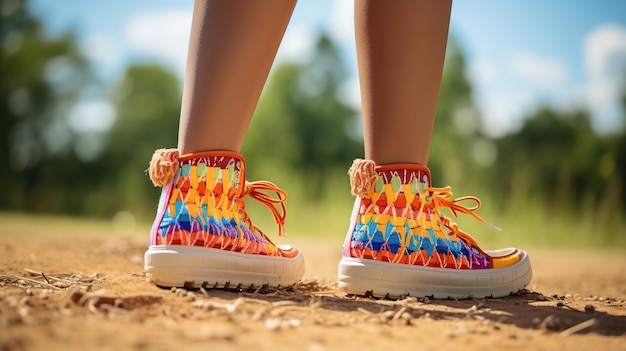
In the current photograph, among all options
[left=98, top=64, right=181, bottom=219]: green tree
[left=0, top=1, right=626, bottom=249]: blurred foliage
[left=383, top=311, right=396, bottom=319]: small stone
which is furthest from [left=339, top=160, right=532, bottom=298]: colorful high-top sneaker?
[left=98, top=64, right=181, bottom=219]: green tree

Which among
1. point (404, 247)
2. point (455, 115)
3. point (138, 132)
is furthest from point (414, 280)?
point (138, 132)

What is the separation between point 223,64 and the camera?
147 centimetres

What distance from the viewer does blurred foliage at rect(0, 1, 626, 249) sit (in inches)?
355

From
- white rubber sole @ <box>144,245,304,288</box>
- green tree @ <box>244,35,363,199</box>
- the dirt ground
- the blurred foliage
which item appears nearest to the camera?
the dirt ground

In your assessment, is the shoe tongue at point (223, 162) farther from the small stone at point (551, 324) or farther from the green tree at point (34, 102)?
the green tree at point (34, 102)

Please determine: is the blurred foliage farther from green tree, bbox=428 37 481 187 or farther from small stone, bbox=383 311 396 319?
small stone, bbox=383 311 396 319

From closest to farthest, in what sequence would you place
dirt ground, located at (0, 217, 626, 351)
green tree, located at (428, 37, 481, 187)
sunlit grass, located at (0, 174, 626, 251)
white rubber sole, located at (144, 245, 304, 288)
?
dirt ground, located at (0, 217, 626, 351)
white rubber sole, located at (144, 245, 304, 288)
sunlit grass, located at (0, 174, 626, 251)
green tree, located at (428, 37, 481, 187)

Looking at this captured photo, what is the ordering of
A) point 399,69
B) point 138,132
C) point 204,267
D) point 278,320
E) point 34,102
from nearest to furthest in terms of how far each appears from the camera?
point 278,320 < point 204,267 < point 399,69 < point 34,102 < point 138,132

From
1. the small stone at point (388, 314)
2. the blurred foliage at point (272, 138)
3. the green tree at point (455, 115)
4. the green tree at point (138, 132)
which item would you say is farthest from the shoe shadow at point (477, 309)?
the green tree at point (138, 132)

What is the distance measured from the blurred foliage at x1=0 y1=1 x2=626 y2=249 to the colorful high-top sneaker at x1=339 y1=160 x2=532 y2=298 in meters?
5.43

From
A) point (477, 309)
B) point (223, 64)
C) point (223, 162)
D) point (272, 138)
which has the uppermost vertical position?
point (272, 138)

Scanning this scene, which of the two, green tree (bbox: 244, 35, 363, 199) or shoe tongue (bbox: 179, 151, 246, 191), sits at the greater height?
green tree (bbox: 244, 35, 363, 199)

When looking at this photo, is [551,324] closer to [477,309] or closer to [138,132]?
[477,309]

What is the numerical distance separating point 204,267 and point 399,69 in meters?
0.76
